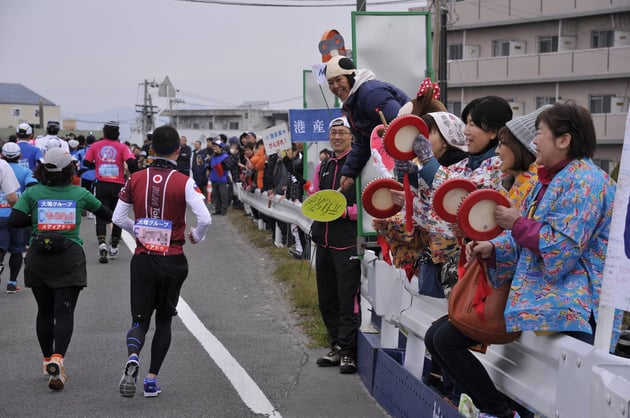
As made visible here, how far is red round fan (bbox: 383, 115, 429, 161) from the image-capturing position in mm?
5273

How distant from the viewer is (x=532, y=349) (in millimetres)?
4434

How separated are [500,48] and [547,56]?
4.10 meters

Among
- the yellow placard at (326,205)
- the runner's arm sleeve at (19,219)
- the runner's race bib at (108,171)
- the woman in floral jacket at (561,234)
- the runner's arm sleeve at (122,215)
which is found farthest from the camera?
the runner's race bib at (108,171)

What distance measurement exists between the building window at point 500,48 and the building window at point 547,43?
81.3 inches

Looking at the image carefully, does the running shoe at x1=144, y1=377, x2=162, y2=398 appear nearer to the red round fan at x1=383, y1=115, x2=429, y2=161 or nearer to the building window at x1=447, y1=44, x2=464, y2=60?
the red round fan at x1=383, y1=115, x2=429, y2=161

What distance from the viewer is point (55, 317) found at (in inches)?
Result: 303

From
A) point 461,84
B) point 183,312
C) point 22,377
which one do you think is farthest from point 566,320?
point 461,84

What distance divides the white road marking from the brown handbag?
88.0 inches

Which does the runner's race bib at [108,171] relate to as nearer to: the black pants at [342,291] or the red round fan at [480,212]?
the black pants at [342,291]

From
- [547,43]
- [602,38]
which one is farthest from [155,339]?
[547,43]

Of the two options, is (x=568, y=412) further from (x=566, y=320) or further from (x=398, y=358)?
(x=398, y=358)

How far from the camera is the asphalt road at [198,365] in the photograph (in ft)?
22.4

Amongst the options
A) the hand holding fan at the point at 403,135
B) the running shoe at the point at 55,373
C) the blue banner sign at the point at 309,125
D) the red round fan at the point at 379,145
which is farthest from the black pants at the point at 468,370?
the blue banner sign at the point at 309,125

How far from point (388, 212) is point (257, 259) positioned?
9829 millimetres
